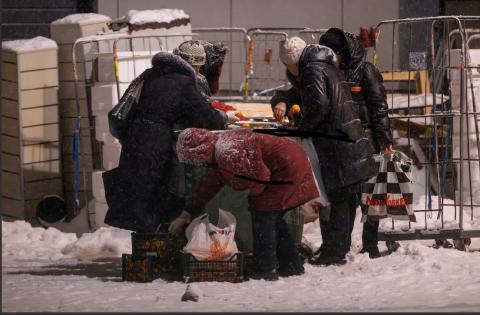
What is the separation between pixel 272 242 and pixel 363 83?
5.53 ft

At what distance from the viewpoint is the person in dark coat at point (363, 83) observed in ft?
34.6

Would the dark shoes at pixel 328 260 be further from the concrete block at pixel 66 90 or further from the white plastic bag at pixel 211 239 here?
the concrete block at pixel 66 90

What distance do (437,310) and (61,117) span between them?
5.88 meters

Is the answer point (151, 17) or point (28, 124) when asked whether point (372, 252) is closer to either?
A: point (151, 17)

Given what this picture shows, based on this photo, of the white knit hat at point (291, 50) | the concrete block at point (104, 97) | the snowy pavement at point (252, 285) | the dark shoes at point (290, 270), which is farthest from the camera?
the concrete block at point (104, 97)

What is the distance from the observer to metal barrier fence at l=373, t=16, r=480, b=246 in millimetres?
11055

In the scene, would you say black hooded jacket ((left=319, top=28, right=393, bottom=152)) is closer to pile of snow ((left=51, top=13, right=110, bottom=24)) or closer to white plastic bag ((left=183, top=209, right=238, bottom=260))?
white plastic bag ((left=183, top=209, right=238, bottom=260))

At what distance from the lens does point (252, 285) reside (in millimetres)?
9508

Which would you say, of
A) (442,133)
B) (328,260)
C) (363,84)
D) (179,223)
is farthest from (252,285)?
(442,133)

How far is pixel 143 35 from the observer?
12.6 meters

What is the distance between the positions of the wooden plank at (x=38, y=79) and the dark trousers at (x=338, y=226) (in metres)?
3.77

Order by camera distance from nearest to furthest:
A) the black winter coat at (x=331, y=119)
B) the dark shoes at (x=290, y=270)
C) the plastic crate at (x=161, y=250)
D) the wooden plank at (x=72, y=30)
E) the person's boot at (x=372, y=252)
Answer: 1. the plastic crate at (x=161, y=250)
2. the dark shoes at (x=290, y=270)
3. the black winter coat at (x=331, y=119)
4. the person's boot at (x=372, y=252)
5. the wooden plank at (x=72, y=30)

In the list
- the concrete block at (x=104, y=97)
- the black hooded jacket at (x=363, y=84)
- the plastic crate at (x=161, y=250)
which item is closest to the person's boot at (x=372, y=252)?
the black hooded jacket at (x=363, y=84)

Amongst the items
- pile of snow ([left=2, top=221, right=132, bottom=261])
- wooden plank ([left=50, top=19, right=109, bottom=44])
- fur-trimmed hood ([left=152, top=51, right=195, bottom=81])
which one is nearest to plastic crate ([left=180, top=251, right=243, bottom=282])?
fur-trimmed hood ([left=152, top=51, right=195, bottom=81])
